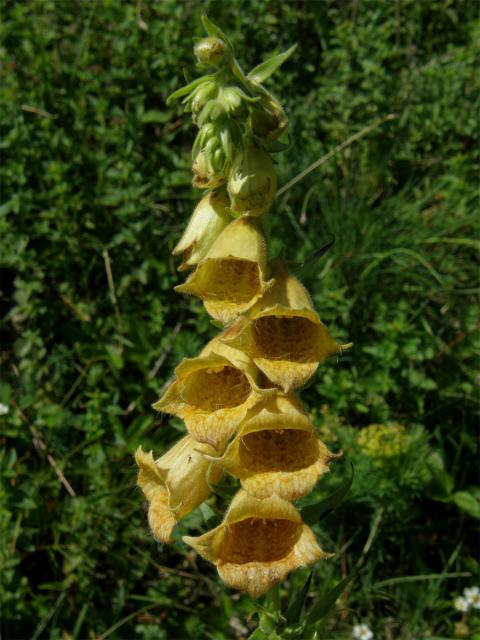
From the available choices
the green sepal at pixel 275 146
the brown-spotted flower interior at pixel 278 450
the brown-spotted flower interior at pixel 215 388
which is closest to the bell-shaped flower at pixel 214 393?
the brown-spotted flower interior at pixel 215 388

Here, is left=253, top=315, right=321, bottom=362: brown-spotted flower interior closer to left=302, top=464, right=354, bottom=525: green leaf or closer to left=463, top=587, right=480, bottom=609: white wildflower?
left=302, top=464, right=354, bottom=525: green leaf

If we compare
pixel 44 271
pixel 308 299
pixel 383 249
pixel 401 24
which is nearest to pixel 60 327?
pixel 44 271

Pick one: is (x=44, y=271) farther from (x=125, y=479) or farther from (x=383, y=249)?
(x=383, y=249)

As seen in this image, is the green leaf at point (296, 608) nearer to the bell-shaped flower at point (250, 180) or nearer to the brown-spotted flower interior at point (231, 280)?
the brown-spotted flower interior at point (231, 280)

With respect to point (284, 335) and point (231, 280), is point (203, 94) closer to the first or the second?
point (231, 280)

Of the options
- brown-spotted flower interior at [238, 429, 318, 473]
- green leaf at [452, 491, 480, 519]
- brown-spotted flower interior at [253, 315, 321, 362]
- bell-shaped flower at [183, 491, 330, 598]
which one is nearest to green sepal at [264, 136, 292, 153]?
brown-spotted flower interior at [253, 315, 321, 362]
